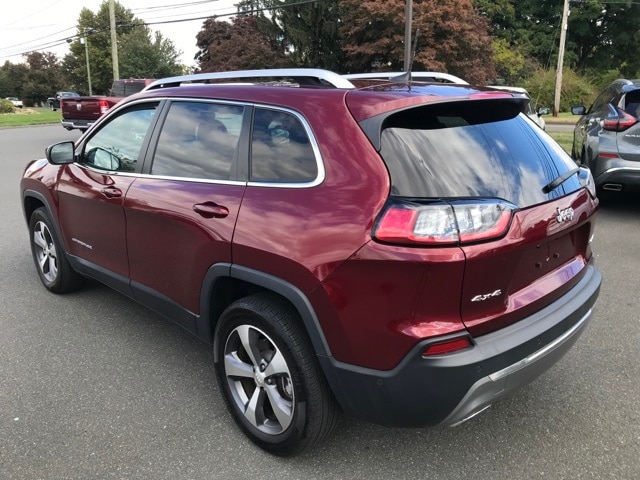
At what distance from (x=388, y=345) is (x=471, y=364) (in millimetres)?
319

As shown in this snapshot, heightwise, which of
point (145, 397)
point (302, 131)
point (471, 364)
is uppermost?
point (302, 131)

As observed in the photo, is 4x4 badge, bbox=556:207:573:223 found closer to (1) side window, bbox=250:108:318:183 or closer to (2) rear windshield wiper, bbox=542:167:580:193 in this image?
(2) rear windshield wiper, bbox=542:167:580:193

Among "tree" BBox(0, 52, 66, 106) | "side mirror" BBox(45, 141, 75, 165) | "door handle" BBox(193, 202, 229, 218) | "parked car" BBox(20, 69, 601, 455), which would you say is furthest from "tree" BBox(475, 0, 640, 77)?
"tree" BBox(0, 52, 66, 106)

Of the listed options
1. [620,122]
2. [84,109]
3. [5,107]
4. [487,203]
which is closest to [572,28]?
[84,109]

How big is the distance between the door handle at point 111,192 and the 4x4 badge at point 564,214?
8.22 ft

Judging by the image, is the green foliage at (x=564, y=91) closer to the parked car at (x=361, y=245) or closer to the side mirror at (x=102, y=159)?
the side mirror at (x=102, y=159)

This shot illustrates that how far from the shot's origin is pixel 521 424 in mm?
2799

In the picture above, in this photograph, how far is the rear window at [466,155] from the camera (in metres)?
2.12

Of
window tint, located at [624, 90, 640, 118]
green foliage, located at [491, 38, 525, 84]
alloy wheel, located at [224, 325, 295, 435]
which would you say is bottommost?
alloy wheel, located at [224, 325, 295, 435]

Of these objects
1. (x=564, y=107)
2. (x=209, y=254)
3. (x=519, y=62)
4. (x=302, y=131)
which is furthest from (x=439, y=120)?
(x=519, y=62)

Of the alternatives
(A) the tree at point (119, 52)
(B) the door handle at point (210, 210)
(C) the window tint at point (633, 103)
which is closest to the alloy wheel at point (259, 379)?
(B) the door handle at point (210, 210)

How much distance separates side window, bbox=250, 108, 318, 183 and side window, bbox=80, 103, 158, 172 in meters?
1.04

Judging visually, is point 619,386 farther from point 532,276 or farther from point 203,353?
point 203,353

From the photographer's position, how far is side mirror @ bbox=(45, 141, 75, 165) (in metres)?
3.88
